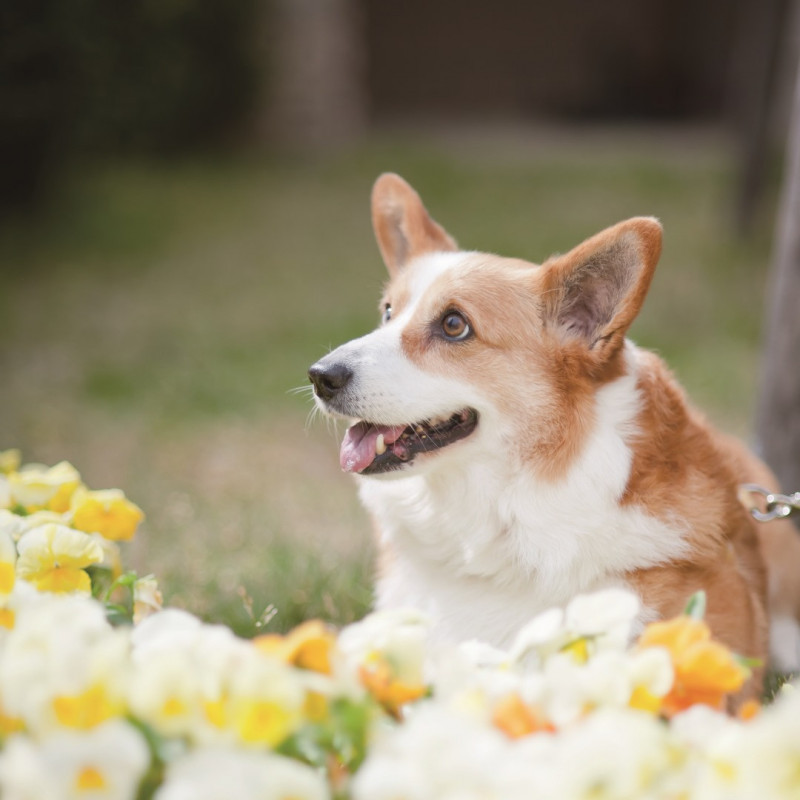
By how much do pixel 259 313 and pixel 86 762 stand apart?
547 cm

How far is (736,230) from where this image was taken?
7.33 meters

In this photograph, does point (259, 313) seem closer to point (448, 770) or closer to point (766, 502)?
point (766, 502)

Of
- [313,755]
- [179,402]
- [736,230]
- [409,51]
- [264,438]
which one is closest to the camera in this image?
[313,755]

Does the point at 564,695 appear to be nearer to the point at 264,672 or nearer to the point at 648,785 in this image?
the point at 648,785

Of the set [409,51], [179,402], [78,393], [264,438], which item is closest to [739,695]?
[264,438]

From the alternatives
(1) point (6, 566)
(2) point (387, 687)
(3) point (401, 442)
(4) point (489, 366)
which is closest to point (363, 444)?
(3) point (401, 442)

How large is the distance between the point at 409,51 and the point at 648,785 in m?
15.0

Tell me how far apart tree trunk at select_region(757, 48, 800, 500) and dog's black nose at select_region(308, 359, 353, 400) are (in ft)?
5.70

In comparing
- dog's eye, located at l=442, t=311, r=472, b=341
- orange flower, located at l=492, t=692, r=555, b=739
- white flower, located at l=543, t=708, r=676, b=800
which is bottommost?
orange flower, located at l=492, t=692, r=555, b=739

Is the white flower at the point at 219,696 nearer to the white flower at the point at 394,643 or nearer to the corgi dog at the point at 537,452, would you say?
the white flower at the point at 394,643

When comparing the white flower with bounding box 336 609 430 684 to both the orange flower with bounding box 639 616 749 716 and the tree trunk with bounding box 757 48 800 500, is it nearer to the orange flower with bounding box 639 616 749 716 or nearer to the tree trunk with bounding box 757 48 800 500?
the orange flower with bounding box 639 616 749 716

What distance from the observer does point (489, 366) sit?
204cm

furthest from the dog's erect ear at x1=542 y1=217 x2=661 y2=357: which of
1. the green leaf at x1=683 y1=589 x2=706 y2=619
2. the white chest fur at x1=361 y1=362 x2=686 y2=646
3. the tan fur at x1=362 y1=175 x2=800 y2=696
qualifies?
the green leaf at x1=683 y1=589 x2=706 y2=619

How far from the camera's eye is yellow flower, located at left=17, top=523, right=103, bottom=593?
5.09ft
